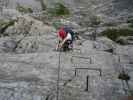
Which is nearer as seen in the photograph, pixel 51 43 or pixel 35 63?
pixel 35 63

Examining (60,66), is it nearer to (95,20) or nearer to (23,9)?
(95,20)

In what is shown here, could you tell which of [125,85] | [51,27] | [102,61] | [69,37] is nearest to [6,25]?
[51,27]

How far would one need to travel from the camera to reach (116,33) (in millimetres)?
27672

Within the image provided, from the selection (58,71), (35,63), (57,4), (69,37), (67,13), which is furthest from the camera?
(57,4)

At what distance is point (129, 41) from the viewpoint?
25141 mm

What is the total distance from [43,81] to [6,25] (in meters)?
17.0

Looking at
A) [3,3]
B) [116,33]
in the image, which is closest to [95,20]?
[116,33]

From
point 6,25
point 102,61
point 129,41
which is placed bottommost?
point 102,61

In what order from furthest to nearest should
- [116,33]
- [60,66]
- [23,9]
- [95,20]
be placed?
[23,9] < [95,20] < [116,33] < [60,66]

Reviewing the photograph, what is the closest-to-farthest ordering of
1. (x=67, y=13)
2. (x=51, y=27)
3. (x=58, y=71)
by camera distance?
(x=58, y=71) → (x=51, y=27) → (x=67, y=13)

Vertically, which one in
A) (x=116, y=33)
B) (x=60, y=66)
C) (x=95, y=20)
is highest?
(x=95, y=20)

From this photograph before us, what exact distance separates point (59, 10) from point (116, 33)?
14886 mm

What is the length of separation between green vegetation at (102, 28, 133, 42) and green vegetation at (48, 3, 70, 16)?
12133 mm

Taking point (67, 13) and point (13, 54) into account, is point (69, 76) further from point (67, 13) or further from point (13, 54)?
point (67, 13)
